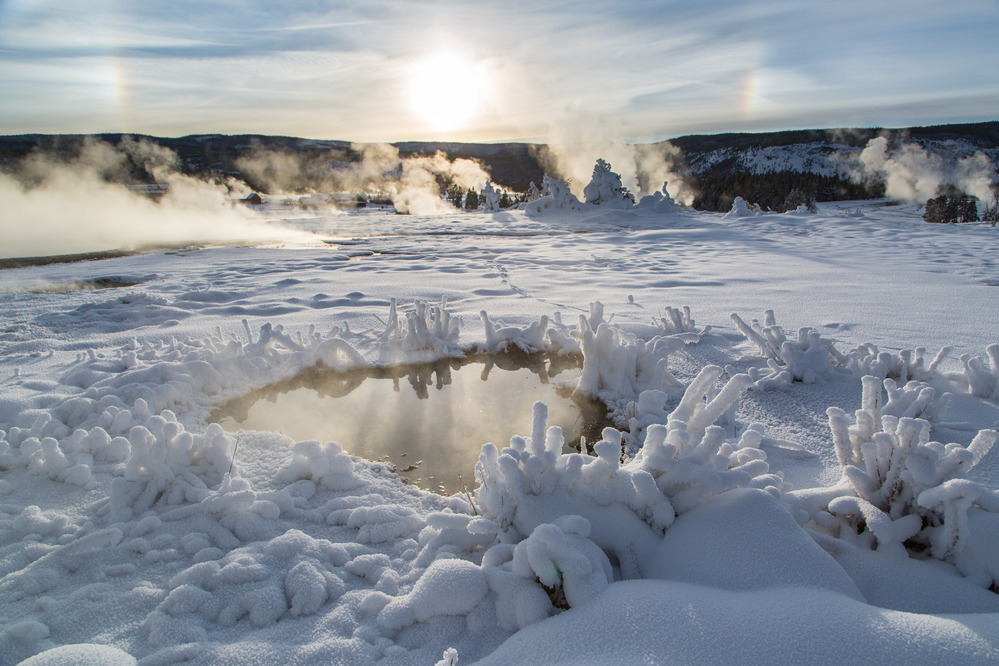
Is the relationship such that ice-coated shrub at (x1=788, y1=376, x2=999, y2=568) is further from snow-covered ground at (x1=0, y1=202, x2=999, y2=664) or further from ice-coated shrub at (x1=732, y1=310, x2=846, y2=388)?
ice-coated shrub at (x1=732, y1=310, x2=846, y2=388)

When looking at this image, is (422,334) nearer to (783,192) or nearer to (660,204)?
(660,204)

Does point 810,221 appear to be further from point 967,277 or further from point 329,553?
point 329,553

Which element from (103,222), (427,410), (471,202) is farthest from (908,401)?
(471,202)

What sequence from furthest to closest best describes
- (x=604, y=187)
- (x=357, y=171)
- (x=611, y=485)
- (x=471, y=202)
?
(x=357, y=171) < (x=471, y=202) < (x=604, y=187) < (x=611, y=485)

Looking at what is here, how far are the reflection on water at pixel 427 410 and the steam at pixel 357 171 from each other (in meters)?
52.8

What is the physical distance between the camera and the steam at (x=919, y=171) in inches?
1613

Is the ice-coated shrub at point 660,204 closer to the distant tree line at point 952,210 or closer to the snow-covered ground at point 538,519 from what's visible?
the distant tree line at point 952,210

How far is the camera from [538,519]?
1915 millimetres

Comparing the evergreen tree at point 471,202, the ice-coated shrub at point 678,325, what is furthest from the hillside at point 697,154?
the ice-coated shrub at point 678,325

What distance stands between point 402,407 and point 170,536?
167 cm

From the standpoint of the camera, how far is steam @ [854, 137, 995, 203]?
41.0 meters

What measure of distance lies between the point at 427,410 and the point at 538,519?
5.72 feet

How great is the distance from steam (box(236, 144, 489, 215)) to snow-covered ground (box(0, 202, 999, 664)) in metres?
53.5

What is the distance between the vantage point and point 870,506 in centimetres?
182
